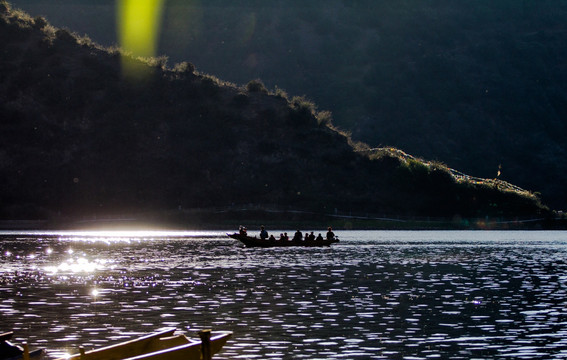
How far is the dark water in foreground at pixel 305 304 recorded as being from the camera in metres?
31.6

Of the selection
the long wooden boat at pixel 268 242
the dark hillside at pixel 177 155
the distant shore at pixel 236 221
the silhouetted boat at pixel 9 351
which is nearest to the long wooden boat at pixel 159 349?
the silhouetted boat at pixel 9 351

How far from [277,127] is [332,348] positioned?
506 ft

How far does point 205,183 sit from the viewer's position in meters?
170

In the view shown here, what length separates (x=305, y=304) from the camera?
139 feet

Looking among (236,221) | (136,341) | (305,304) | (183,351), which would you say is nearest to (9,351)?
(136,341)

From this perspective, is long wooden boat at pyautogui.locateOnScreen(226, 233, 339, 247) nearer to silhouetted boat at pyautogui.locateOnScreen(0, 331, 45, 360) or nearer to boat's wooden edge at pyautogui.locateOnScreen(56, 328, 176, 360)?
boat's wooden edge at pyautogui.locateOnScreen(56, 328, 176, 360)

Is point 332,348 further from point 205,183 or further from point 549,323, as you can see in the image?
point 205,183

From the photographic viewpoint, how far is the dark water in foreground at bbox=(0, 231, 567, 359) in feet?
104

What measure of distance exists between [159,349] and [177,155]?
501ft

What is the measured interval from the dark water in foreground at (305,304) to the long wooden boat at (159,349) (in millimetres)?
3235

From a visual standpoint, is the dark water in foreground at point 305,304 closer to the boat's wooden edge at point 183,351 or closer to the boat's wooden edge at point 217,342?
the boat's wooden edge at point 217,342

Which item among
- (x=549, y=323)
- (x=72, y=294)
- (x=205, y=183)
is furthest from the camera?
(x=205, y=183)

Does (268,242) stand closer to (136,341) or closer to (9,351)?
(136,341)

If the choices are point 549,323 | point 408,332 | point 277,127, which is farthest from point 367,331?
point 277,127
